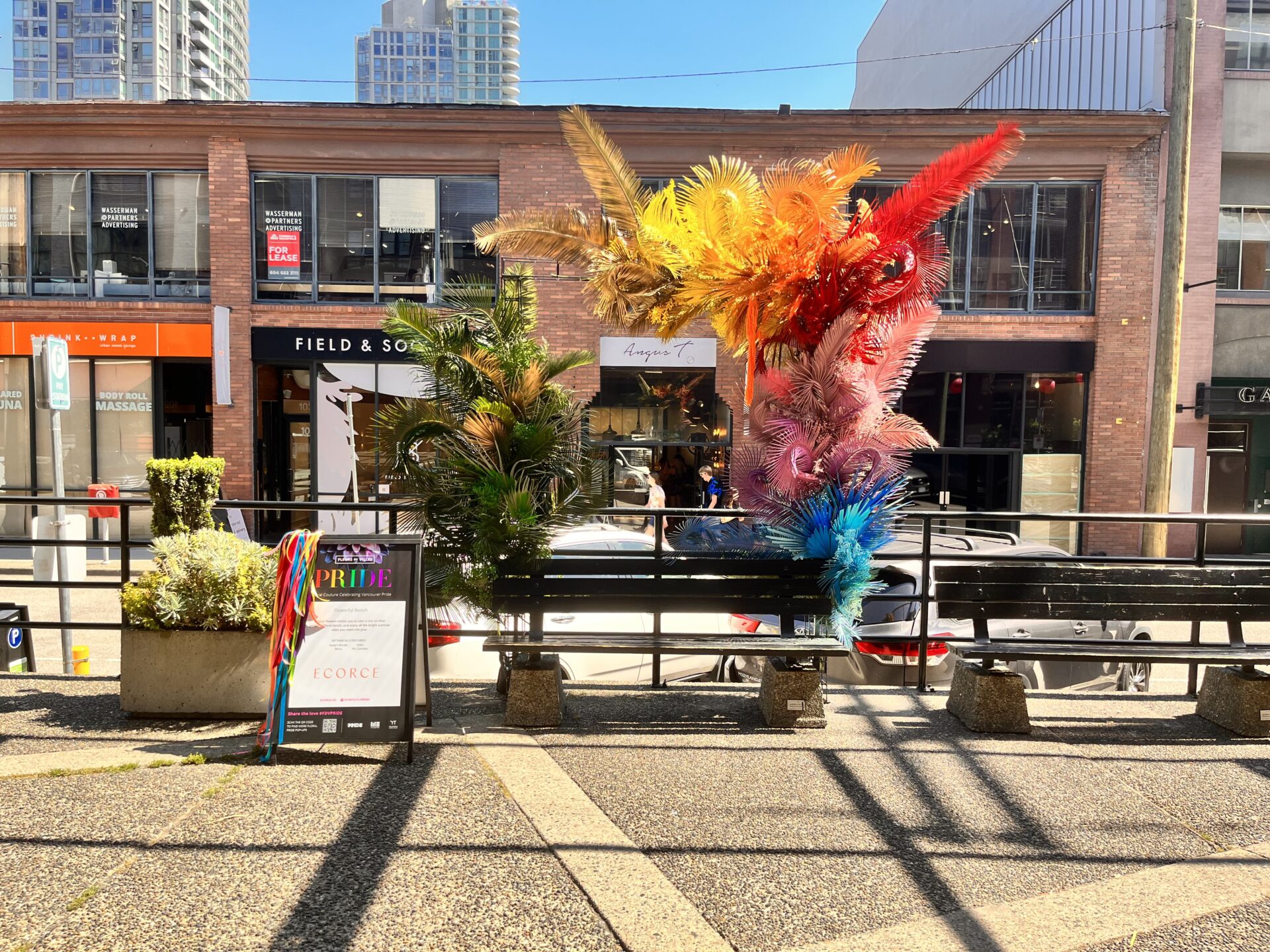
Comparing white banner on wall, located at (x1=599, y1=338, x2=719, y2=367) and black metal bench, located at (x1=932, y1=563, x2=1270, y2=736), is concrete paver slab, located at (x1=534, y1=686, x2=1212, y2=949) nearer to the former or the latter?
black metal bench, located at (x1=932, y1=563, x2=1270, y2=736)

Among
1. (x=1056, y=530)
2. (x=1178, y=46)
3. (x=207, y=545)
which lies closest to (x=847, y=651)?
(x=207, y=545)

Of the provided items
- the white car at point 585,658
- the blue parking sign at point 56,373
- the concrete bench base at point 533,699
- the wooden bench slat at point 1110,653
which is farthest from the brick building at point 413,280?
the concrete bench base at point 533,699

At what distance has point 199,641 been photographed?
5309 millimetres

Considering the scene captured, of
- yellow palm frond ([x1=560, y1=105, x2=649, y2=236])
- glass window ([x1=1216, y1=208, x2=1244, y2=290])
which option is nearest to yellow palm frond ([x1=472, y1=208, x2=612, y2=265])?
yellow palm frond ([x1=560, y1=105, x2=649, y2=236])

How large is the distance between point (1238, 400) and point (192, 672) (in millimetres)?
18686

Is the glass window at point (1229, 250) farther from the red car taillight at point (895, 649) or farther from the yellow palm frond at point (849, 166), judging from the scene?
the yellow palm frond at point (849, 166)

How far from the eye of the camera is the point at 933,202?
5598 millimetres

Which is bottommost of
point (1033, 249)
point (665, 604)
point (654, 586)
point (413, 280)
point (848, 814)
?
point (848, 814)

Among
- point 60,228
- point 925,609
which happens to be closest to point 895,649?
point 925,609

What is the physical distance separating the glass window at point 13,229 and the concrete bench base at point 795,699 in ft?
59.3

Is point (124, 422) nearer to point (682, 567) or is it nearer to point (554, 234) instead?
point (554, 234)

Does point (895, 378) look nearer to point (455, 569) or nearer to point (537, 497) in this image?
point (537, 497)

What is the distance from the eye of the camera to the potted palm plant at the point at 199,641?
530cm

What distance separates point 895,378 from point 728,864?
3362mm
